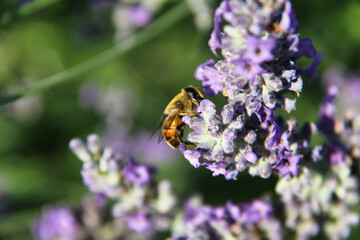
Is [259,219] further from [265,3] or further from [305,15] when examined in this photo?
[305,15]

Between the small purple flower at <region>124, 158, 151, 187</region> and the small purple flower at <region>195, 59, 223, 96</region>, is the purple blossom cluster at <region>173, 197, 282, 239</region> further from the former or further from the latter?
the small purple flower at <region>195, 59, 223, 96</region>

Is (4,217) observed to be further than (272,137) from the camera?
Yes

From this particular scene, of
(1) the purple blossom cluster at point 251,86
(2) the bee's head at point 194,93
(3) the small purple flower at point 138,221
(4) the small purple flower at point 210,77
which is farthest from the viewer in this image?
(3) the small purple flower at point 138,221

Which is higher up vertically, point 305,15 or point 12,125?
point 12,125

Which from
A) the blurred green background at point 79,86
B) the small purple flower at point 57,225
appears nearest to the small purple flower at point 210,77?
the small purple flower at point 57,225

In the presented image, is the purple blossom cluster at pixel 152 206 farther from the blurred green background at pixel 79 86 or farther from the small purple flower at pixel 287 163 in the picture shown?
the blurred green background at pixel 79 86

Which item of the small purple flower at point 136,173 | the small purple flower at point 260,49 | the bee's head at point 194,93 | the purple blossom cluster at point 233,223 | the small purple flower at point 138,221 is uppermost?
the bee's head at point 194,93

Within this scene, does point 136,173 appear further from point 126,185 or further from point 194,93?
point 194,93

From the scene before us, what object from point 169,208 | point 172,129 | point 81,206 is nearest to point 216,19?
point 172,129
